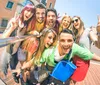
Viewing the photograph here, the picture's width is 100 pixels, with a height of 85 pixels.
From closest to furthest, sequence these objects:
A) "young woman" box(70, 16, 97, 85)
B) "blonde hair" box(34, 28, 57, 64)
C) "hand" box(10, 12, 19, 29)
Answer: "young woman" box(70, 16, 97, 85) < "blonde hair" box(34, 28, 57, 64) < "hand" box(10, 12, 19, 29)

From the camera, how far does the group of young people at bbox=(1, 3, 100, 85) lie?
5.13ft

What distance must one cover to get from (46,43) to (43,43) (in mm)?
24

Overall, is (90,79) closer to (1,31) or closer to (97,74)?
(97,74)

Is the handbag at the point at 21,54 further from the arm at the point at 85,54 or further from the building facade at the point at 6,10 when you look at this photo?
the arm at the point at 85,54

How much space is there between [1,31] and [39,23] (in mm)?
287

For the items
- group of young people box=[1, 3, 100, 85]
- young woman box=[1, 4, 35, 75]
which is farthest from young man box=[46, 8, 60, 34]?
young woman box=[1, 4, 35, 75]

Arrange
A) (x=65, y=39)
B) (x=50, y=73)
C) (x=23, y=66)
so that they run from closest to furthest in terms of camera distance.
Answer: (x=65, y=39) → (x=50, y=73) → (x=23, y=66)

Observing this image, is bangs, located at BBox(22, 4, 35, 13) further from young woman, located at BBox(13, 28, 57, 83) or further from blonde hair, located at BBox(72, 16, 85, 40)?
blonde hair, located at BBox(72, 16, 85, 40)

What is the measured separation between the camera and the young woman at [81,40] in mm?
1548

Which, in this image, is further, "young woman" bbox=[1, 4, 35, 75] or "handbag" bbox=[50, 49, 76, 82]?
"young woman" bbox=[1, 4, 35, 75]

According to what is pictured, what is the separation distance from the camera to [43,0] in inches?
67.6

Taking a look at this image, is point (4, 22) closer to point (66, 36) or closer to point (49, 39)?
point (49, 39)

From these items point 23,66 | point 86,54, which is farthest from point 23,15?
point 86,54

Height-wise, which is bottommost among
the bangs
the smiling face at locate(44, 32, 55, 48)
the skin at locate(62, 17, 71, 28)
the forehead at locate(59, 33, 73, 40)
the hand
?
the smiling face at locate(44, 32, 55, 48)
